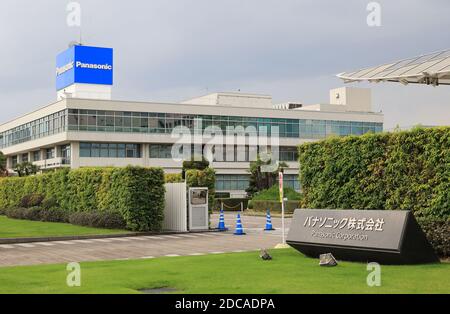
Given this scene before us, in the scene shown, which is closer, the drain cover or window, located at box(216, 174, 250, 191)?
the drain cover

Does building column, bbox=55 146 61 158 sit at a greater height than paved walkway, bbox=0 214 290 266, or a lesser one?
greater

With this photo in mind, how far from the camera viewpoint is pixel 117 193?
2872cm

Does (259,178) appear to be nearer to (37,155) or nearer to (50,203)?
(37,155)

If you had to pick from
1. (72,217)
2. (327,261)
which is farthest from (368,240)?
(72,217)

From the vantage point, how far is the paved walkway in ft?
57.9

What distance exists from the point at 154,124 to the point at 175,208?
42.9 metres

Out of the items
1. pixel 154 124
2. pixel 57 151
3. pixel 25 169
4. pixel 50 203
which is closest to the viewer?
pixel 50 203

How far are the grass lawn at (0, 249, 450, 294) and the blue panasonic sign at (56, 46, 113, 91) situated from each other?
5676 centimetres

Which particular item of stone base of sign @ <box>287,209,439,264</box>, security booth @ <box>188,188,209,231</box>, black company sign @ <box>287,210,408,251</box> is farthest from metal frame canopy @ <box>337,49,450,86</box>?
security booth @ <box>188,188,209,231</box>

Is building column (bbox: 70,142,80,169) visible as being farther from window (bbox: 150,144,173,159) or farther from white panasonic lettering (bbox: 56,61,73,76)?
white panasonic lettering (bbox: 56,61,73,76)

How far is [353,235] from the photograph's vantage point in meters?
13.7

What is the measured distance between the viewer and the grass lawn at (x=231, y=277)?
1002 cm
